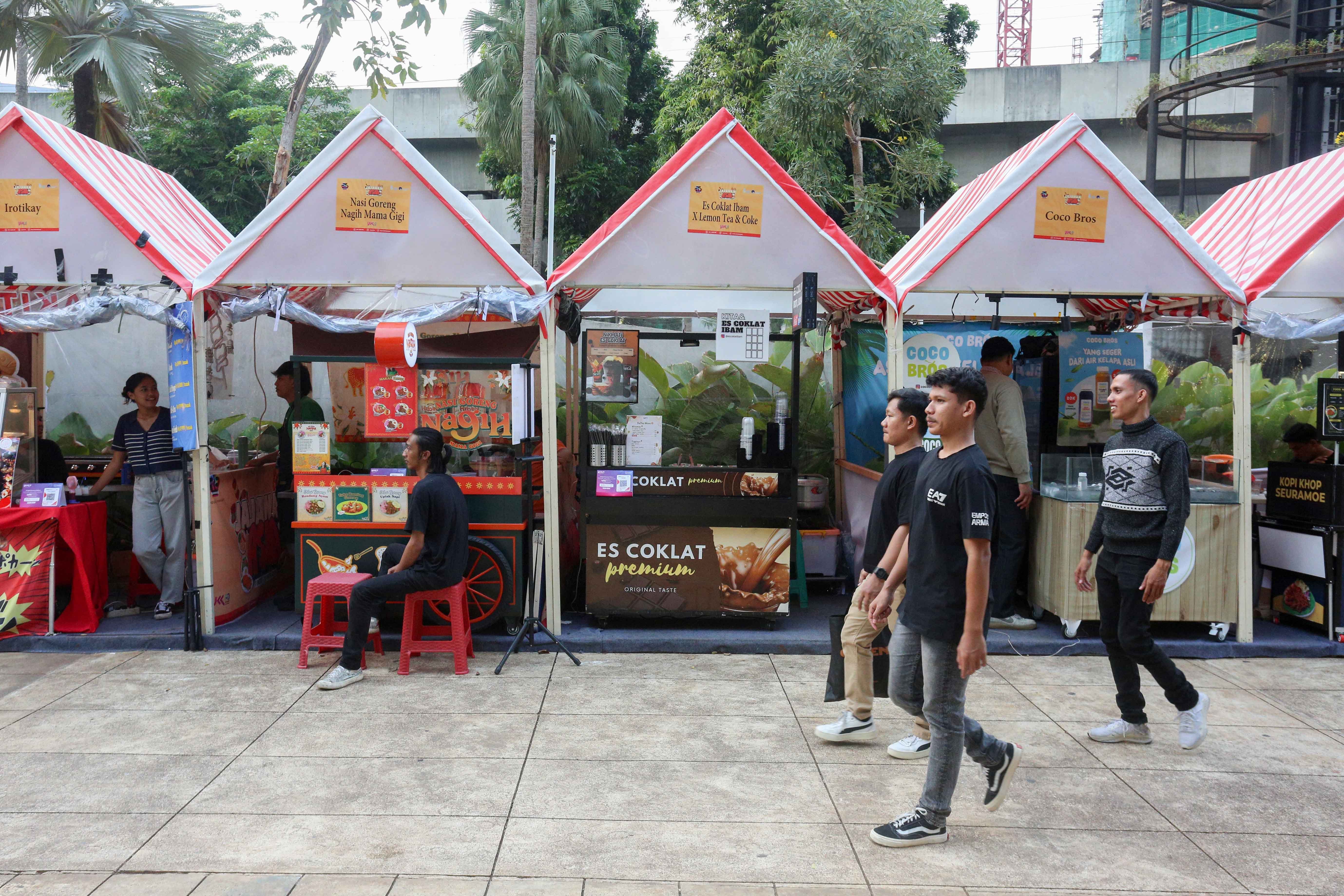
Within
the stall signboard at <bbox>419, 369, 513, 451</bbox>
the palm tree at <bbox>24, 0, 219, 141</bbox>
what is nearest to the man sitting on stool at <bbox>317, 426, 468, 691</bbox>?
the stall signboard at <bbox>419, 369, 513, 451</bbox>

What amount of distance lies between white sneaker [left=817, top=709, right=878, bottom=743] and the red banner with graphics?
5.40 m

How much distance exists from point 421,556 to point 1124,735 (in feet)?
13.3

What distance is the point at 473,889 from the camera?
3.36 metres

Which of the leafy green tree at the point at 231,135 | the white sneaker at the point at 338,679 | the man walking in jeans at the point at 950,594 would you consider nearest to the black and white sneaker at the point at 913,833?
the man walking in jeans at the point at 950,594

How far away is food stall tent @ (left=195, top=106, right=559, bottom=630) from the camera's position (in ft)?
21.0

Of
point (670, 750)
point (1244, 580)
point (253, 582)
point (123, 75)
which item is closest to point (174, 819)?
point (670, 750)

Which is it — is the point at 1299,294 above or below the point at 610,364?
above

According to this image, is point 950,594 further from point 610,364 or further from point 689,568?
point 610,364

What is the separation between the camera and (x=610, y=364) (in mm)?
6910

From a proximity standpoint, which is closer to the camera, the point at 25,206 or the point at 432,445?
the point at 432,445

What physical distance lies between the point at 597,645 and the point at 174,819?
3095 mm

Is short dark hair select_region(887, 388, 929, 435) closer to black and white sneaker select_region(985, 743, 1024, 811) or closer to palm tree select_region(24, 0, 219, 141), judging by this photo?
black and white sneaker select_region(985, 743, 1024, 811)

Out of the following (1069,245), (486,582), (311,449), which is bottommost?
(486,582)

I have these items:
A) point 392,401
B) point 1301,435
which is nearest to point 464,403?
point 392,401
